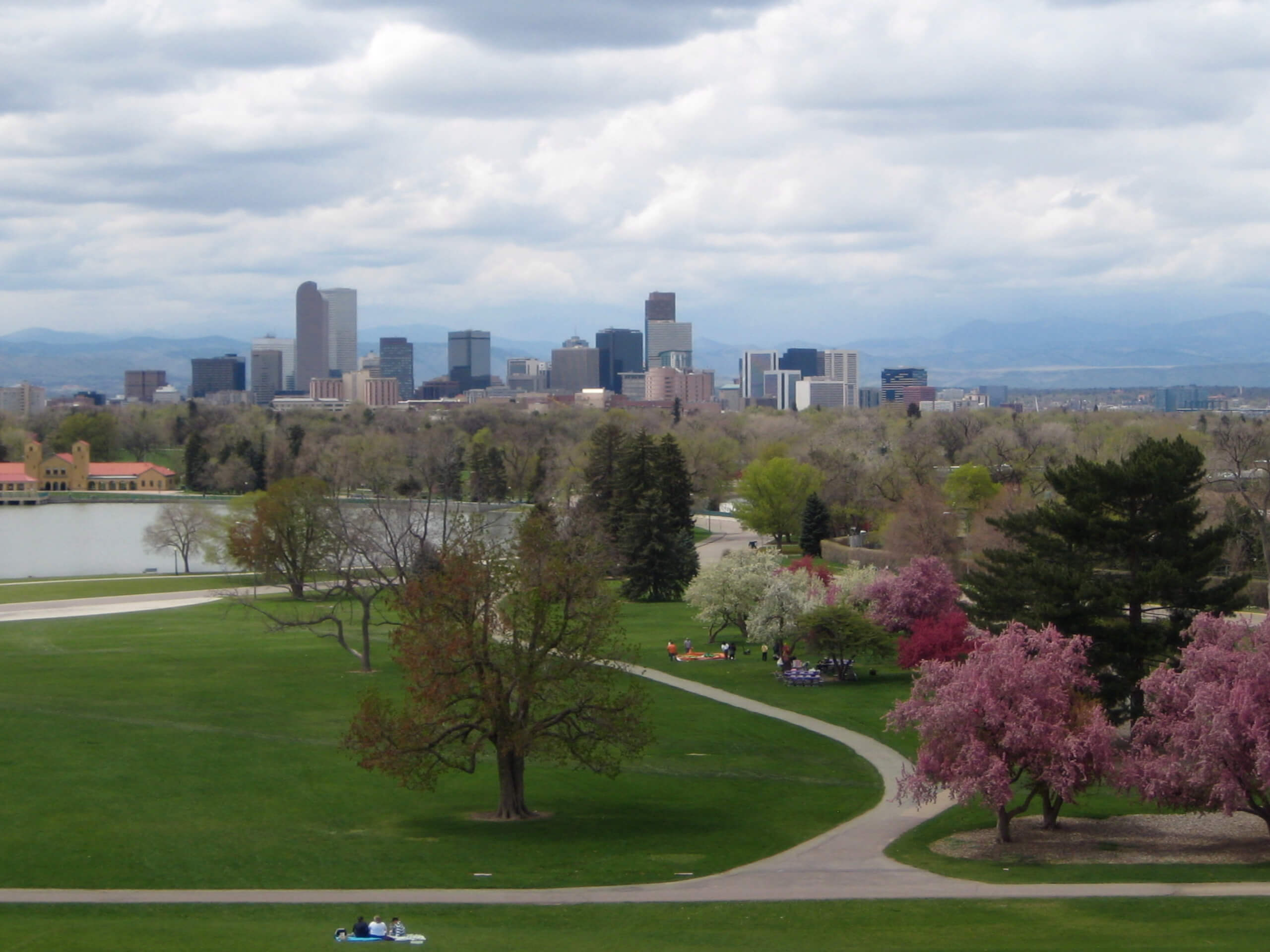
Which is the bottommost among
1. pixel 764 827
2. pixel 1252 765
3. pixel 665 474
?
pixel 764 827

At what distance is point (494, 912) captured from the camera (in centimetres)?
2208

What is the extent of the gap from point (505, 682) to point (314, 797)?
516 centimetres

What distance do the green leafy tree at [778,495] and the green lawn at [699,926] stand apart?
217 feet

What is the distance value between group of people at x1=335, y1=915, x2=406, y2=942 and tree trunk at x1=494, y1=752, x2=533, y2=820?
851cm

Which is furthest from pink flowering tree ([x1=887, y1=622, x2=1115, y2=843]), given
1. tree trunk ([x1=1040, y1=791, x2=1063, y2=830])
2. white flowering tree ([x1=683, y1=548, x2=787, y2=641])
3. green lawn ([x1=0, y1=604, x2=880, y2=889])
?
white flowering tree ([x1=683, y1=548, x2=787, y2=641])

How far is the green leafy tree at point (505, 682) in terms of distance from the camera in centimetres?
2769

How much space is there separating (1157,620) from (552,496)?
200 ft

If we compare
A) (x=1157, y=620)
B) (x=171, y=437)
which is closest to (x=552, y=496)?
(x=1157, y=620)

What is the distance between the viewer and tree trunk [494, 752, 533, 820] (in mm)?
28688

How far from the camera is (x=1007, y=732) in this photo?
25.9m

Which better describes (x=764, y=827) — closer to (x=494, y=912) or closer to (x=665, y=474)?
(x=494, y=912)

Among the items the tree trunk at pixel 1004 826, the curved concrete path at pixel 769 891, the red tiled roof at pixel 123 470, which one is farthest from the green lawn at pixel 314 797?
the red tiled roof at pixel 123 470

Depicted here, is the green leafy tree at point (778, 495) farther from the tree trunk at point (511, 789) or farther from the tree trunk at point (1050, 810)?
the tree trunk at point (511, 789)

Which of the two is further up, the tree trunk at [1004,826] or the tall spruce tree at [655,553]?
the tall spruce tree at [655,553]
